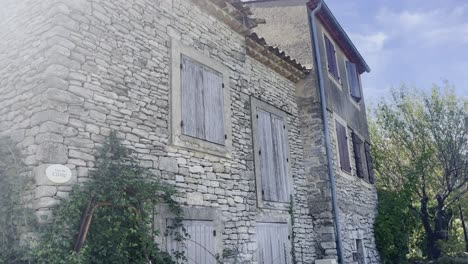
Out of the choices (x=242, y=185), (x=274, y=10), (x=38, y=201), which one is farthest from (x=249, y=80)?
(x=38, y=201)

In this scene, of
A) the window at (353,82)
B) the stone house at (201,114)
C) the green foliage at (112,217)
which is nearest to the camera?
the green foliage at (112,217)

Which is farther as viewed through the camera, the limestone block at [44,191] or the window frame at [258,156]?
the window frame at [258,156]

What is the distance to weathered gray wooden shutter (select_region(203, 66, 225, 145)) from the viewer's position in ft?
20.7

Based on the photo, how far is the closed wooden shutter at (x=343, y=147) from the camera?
32.0 feet

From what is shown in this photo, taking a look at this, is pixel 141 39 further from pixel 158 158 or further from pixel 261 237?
pixel 261 237

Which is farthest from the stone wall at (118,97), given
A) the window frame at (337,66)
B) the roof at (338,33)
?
the roof at (338,33)

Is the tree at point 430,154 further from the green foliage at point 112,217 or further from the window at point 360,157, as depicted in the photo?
the green foliage at point 112,217

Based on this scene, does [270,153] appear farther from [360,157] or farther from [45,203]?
[360,157]

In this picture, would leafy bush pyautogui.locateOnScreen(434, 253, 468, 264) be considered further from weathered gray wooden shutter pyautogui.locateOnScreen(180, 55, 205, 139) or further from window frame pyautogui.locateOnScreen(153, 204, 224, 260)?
weathered gray wooden shutter pyautogui.locateOnScreen(180, 55, 205, 139)

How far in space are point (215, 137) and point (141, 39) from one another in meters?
1.92

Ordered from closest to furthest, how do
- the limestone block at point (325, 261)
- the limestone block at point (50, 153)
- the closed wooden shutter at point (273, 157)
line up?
the limestone block at point (50, 153) → the closed wooden shutter at point (273, 157) → the limestone block at point (325, 261)

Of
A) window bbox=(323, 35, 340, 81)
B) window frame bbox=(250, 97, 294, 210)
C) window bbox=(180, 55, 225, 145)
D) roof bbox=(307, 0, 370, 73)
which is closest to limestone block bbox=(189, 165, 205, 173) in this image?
window bbox=(180, 55, 225, 145)

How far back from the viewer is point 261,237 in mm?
6844

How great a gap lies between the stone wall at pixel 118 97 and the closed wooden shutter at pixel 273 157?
36cm
